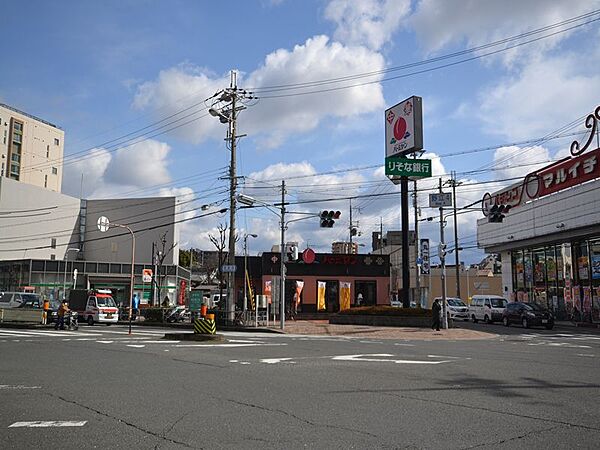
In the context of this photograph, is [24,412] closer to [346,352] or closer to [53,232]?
[346,352]

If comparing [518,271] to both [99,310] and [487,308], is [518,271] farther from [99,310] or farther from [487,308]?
[99,310]

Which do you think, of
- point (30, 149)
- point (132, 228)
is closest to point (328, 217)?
point (132, 228)

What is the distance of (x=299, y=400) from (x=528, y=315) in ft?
89.5

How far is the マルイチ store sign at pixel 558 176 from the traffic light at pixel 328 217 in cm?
1700

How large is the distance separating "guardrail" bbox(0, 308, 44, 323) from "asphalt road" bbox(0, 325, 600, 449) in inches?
709

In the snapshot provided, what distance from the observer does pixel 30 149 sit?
93.4 m

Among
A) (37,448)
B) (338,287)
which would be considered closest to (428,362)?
(37,448)

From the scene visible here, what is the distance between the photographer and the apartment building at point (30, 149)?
89750mm

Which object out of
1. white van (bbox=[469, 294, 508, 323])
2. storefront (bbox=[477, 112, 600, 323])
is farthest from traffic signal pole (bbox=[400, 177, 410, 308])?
white van (bbox=[469, 294, 508, 323])

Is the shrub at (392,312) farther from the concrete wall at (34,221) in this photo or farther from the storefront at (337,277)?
the concrete wall at (34,221)

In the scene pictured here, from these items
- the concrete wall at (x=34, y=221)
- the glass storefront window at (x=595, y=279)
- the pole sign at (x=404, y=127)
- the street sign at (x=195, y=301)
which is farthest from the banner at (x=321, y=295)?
the concrete wall at (x=34, y=221)

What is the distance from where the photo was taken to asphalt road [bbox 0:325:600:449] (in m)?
A: 6.80

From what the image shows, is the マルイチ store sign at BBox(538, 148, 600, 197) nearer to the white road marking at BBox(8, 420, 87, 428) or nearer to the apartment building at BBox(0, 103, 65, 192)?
the white road marking at BBox(8, 420, 87, 428)

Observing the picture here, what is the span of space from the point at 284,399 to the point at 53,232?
72783mm
